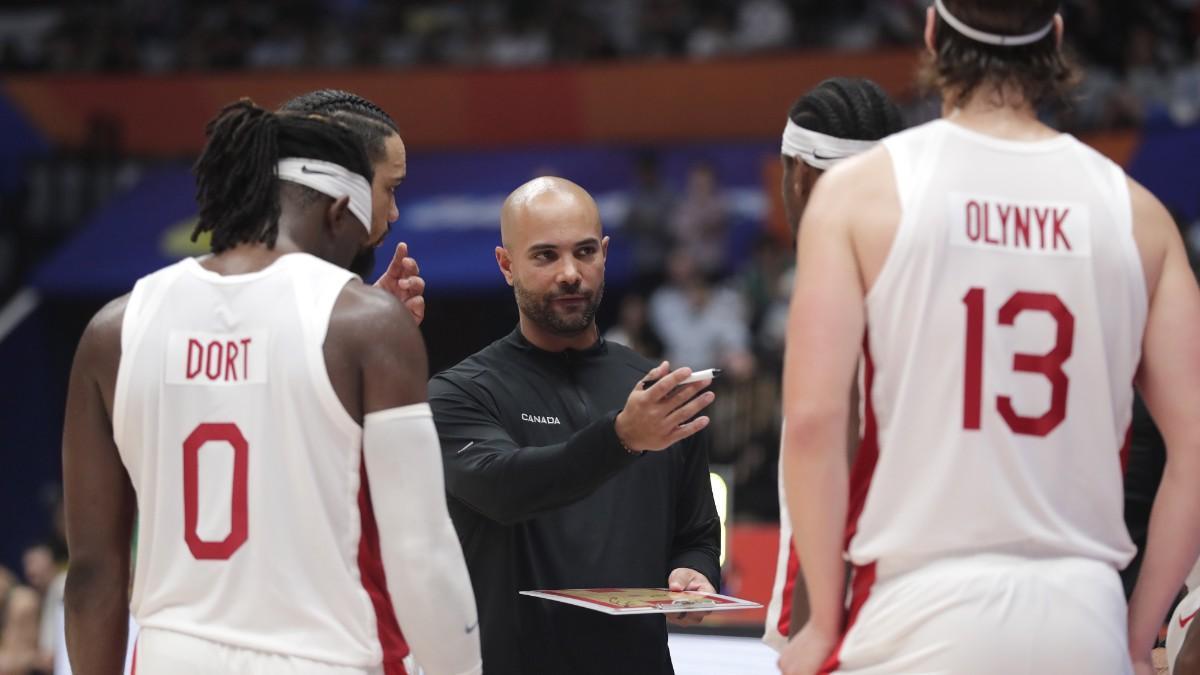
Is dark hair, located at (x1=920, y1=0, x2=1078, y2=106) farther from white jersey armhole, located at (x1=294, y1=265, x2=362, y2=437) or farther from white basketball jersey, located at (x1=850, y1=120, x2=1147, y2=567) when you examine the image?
white jersey armhole, located at (x1=294, y1=265, x2=362, y2=437)

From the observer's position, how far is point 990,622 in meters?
2.77

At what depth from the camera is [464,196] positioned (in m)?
14.8

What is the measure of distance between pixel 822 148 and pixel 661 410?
0.69m

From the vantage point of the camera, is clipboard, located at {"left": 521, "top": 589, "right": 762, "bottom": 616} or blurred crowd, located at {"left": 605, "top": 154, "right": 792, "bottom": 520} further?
blurred crowd, located at {"left": 605, "top": 154, "right": 792, "bottom": 520}

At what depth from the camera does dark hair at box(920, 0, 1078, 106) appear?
2.92 metres

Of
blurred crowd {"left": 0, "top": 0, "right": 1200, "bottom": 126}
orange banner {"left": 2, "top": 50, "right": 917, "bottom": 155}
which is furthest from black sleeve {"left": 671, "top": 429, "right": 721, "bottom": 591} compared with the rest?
orange banner {"left": 2, "top": 50, "right": 917, "bottom": 155}

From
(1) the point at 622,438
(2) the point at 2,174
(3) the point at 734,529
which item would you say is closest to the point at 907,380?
(1) the point at 622,438

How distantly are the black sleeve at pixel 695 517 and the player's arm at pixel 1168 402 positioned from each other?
1.63m

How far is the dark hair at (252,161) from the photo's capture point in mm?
3244

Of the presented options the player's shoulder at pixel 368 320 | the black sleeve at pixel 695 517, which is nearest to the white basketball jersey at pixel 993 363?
the player's shoulder at pixel 368 320

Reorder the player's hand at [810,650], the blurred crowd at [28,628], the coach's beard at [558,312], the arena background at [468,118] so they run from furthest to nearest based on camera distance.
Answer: the arena background at [468,118]
the blurred crowd at [28,628]
the coach's beard at [558,312]
the player's hand at [810,650]

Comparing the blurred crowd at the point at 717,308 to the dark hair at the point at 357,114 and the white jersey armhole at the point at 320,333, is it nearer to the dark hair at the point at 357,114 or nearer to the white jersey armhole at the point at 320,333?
the dark hair at the point at 357,114

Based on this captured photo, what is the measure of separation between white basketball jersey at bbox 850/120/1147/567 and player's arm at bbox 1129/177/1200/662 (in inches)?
3.2

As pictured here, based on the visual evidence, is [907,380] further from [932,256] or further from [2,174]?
[2,174]
